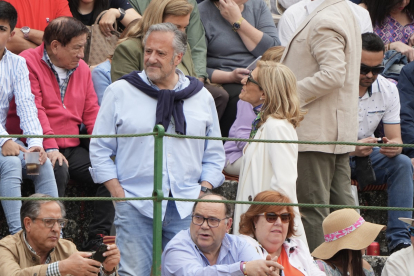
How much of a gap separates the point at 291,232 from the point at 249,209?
0.99 feet

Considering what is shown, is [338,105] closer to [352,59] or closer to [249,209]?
[352,59]

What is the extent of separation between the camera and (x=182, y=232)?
4.89 metres

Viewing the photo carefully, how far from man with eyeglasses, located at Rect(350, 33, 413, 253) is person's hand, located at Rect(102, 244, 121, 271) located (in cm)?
269

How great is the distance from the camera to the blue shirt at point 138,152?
198 inches

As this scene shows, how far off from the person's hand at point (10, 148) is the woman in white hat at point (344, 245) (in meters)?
2.08

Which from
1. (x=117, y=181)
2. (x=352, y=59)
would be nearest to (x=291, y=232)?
(x=117, y=181)

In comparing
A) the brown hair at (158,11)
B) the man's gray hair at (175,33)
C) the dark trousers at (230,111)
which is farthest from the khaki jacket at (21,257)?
the dark trousers at (230,111)

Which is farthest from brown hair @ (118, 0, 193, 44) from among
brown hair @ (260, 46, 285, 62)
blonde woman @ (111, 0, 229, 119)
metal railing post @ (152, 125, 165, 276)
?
metal railing post @ (152, 125, 165, 276)

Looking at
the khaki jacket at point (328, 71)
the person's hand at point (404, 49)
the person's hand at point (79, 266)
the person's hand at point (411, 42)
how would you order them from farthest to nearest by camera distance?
the person's hand at point (411, 42) → the person's hand at point (404, 49) → the khaki jacket at point (328, 71) → the person's hand at point (79, 266)

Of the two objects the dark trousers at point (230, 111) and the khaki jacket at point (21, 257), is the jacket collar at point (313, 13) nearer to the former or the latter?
the dark trousers at point (230, 111)

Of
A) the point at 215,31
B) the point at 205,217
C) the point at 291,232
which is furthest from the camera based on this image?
the point at 215,31

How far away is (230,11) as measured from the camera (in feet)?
24.5

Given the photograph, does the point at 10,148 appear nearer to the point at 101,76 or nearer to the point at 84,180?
the point at 84,180

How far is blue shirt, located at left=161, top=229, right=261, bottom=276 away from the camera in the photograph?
4656 millimetres
